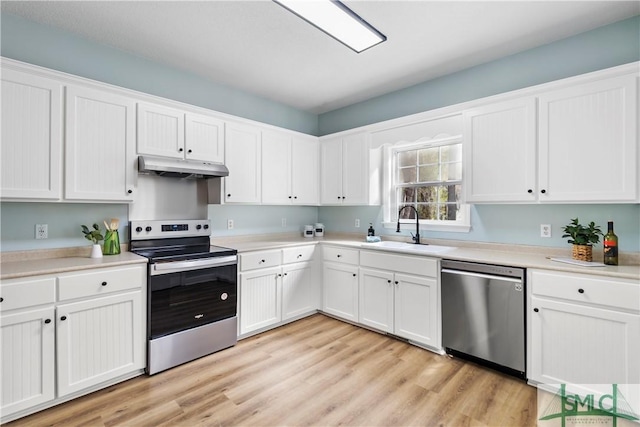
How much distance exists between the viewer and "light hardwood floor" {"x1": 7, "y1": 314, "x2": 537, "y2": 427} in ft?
6.28

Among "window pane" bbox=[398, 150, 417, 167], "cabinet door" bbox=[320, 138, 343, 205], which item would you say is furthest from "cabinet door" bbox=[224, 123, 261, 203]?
"window pane" bbox=[398, 150, 417, 167]

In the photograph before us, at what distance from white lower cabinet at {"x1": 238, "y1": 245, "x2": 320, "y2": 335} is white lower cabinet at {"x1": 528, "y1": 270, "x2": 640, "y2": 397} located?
217cm

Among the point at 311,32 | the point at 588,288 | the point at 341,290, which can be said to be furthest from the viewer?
the point at 341,290

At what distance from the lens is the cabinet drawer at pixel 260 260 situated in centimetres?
304

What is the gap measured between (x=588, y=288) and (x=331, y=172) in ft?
9.13

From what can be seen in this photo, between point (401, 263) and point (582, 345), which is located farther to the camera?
Result: point (401, 263)

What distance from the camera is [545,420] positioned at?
189 cm

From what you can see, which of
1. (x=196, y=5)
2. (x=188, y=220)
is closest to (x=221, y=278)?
(x=188, y=220)

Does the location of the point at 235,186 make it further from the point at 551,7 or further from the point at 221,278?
the point at 551,7

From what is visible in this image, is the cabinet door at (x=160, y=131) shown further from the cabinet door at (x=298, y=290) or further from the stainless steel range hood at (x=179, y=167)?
the cabinet door at (x=298, y=290)

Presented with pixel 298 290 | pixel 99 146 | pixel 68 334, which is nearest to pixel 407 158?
pixel 298 290

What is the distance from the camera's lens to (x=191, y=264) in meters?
2.58

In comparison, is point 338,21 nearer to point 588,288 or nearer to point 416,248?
point 416,248

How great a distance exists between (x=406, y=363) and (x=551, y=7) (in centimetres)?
294
